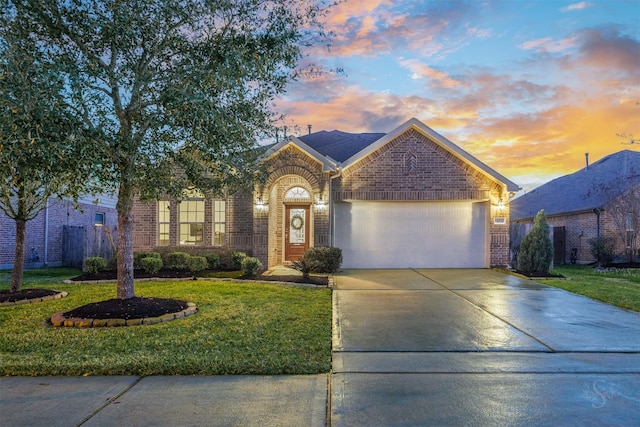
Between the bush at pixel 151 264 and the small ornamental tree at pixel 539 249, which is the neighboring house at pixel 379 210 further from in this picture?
the bush at pixel 151 264

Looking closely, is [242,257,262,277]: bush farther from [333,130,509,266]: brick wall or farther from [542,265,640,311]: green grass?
[542,265,640,311]: green grass

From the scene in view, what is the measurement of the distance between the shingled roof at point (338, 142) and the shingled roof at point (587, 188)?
9.82m

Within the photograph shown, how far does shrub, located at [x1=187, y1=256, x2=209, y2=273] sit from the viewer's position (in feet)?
Answer: 42.5

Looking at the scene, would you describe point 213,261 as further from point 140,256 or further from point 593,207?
point 593,207

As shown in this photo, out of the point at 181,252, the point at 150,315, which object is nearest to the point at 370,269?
the point at 181,252

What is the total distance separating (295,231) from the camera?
15555mm

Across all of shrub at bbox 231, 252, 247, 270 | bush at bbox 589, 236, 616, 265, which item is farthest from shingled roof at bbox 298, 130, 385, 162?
bush at bbox 589, 236, 616, 265

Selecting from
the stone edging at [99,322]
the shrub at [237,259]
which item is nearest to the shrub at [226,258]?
the shrub at [237,259]

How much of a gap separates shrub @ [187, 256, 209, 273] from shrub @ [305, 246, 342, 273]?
10.5 ft

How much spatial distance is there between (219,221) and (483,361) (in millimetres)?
11088

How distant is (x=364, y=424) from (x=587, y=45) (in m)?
11.8

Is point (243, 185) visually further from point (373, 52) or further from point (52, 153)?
point (373, 52)

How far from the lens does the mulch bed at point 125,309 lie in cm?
663

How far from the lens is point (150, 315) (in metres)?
6.74
